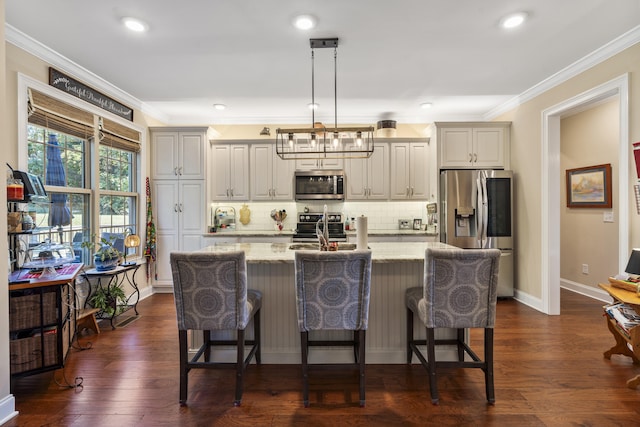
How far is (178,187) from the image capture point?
15.3ft

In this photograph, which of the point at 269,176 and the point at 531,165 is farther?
the point at 269,176

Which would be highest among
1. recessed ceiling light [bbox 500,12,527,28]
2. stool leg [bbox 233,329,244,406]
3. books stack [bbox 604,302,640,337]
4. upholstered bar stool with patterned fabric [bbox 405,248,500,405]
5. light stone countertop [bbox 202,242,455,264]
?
recessed ceiling light [bbox 500,12,527,28]

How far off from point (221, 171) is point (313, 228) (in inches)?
65.6

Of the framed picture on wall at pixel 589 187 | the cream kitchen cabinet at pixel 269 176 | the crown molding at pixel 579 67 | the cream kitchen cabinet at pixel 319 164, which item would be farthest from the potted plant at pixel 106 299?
the framed picture on wall at pixel 589 187

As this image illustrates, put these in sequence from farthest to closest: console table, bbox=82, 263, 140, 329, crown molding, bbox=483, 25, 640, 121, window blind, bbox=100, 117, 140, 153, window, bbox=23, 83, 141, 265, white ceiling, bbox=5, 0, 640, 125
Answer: window blind, bbox=100, 117, 140, 153
console table, bbox=82, 263, 140, 329
window, bbox=23, 83, 141, 265
crown molding, bbox=483, 25, 640, 121
white ceiling, bbox=5, 0, 640, 125

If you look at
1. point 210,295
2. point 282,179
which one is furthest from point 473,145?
point 210,295

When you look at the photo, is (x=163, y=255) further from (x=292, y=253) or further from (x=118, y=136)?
(x=292, y=253)

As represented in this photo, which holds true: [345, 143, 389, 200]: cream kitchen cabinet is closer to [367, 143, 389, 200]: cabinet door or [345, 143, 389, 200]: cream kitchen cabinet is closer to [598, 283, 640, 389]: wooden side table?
[367, 143, 389, 200]: cabinet door

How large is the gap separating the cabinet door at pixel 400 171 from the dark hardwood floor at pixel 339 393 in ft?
8.21

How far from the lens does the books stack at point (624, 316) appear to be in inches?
91.3

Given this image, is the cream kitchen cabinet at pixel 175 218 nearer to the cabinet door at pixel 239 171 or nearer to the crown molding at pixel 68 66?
the cabinet door at pixel 239 171

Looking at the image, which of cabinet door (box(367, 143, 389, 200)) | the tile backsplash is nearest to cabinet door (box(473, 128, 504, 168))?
the tile backsplash

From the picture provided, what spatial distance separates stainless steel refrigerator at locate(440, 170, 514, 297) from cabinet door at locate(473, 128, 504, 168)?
280 mm

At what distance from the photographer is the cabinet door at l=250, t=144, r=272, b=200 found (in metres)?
4.89
